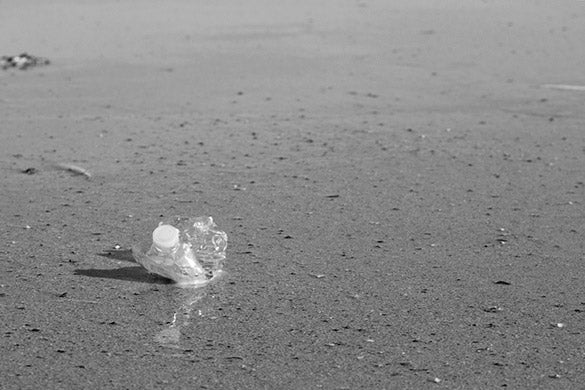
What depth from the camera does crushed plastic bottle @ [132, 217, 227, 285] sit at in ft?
16.5

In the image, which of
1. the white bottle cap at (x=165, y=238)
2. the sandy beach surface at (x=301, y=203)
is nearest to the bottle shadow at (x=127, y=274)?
the sandy beach surface at (x=301, y=203)

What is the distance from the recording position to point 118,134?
311 inches

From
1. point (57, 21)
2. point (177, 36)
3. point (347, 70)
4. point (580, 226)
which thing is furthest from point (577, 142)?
point (57, 21)

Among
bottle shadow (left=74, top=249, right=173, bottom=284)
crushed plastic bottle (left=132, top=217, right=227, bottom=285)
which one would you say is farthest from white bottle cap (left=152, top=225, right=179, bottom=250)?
bottle shadow (left=74, top=249, right=173, bottom=284)

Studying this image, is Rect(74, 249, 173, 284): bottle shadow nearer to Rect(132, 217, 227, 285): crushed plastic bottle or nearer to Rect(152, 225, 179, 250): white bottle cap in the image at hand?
Rect(132, 217, 227, 285): crushed plastic bottle

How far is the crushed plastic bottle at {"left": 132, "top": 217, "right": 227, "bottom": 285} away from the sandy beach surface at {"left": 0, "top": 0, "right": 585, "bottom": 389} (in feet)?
0.25

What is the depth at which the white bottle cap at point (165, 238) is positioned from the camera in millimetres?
5051

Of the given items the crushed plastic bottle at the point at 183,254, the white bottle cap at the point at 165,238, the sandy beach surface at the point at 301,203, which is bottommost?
the sandy beach surface at the point at 301,203

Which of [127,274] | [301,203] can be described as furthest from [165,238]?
[301,203]

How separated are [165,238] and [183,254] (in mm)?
109

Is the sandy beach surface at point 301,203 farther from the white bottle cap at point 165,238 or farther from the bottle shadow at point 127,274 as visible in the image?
the white bottle cap at point 165,238

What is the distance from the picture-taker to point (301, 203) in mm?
6301

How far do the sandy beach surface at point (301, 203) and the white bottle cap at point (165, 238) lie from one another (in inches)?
6.9

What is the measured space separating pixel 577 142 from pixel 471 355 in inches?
156
